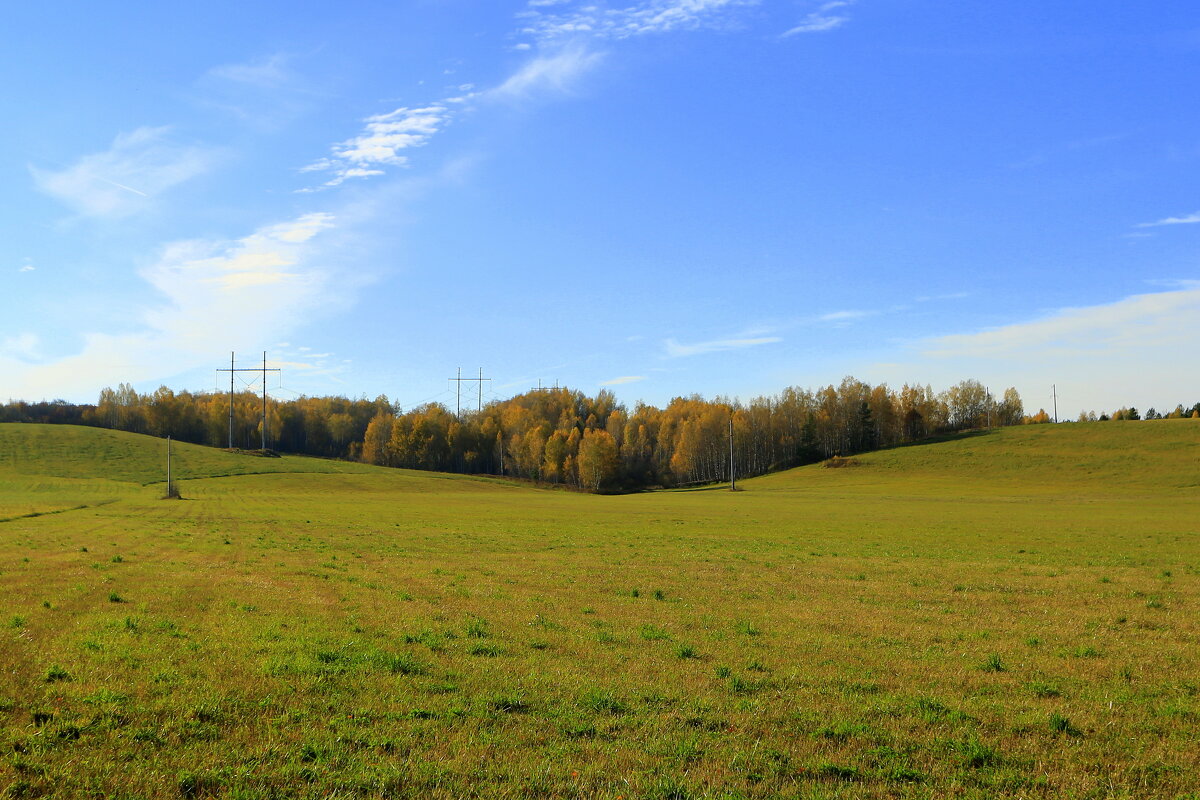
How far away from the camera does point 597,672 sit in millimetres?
11570

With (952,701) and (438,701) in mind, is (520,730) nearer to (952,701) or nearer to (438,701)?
(438,701)

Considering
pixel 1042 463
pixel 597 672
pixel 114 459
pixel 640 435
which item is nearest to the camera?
pixel 597 672

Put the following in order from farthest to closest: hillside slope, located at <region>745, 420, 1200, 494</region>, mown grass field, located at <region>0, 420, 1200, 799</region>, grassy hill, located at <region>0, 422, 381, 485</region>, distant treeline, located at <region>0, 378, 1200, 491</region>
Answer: distant treeline, located at <region>0, 378, 1200, 491</region>
grassy hill, located at <region>0, 422, 381, 485</region>
hillside slope, located at <region>745, 420, 1200, 494</region>
mown grass field, located at <region>0, 420, 1200, 799</region>

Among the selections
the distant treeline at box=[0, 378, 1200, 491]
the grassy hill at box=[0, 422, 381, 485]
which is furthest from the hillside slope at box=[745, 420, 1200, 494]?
the grassy hill at box=[0, 422, 381, 485]

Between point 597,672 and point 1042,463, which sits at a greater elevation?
point 597,672

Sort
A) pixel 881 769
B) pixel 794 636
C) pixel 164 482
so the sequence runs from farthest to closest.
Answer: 1. pixel 164 482
2. pixel 794 636
3. pixel 881 769

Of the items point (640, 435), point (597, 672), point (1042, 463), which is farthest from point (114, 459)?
point (1042, 463)

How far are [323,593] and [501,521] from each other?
1216 inches

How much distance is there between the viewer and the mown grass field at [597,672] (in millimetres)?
7816

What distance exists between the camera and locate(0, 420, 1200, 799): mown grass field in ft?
25.6

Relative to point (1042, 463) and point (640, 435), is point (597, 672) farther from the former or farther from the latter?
point (640, 435)

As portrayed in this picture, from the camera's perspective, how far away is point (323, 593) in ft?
62.6

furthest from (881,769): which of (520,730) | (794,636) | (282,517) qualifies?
(282,517)

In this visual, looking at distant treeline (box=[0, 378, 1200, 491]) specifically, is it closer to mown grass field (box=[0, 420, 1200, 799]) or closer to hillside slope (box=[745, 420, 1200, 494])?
hillside slope (box=[745, 420, 1200, 494])
